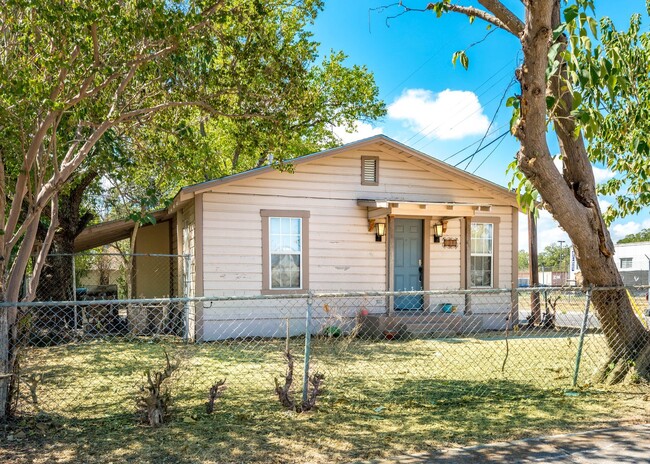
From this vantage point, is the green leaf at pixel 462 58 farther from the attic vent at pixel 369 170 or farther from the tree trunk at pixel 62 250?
the tree trunk at pixel 62 250

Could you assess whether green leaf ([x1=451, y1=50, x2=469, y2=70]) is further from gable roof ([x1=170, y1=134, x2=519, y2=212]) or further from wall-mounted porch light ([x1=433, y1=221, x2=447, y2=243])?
wall-mounted porch light ([x1=433, y1=221, x2=447, y2=243])

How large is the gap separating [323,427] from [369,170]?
8335 millimetres

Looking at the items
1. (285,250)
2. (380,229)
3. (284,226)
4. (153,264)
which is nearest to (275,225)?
(284,226)

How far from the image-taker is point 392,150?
12516 mm

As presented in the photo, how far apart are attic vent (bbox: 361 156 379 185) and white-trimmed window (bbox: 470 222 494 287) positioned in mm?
2877

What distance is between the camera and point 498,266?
44.0 feet

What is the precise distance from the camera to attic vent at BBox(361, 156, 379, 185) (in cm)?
1241

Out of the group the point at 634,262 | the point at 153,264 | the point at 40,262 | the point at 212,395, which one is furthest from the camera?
the point at 634,262

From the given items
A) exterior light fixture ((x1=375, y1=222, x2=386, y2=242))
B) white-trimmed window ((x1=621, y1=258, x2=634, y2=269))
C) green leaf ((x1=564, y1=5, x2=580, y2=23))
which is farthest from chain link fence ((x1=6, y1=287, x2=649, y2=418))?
white-trimmed window ((x1=621, y1=258, x2=634, y2=269))

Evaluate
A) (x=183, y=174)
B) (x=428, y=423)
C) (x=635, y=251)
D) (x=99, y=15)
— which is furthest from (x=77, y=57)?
(x=635, y=251)


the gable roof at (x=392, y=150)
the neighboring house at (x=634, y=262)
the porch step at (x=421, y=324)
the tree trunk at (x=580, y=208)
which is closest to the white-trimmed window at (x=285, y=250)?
the gable roof at (x=392, y=150)

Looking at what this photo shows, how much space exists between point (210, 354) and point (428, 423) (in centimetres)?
541

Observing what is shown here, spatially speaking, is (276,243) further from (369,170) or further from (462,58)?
(462,58)

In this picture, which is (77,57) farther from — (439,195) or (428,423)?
(439,195)
